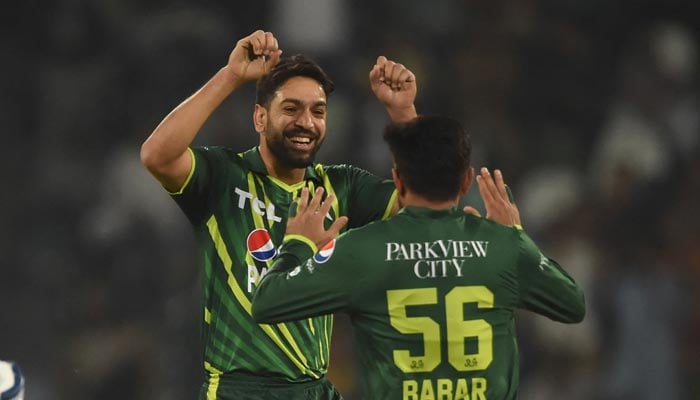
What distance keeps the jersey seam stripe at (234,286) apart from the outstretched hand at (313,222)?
25.8 inches

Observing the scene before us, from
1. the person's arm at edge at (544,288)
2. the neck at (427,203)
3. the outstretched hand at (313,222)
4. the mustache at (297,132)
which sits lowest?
the person's arm at edge at (544,288)

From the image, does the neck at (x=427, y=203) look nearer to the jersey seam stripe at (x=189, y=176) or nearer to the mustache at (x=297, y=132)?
the mustache at (x=297, y=132)

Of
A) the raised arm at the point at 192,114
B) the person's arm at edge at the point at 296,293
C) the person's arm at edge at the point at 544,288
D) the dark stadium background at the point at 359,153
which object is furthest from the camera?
the dark stadium background at the point at 359,153

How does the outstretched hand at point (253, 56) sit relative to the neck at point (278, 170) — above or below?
above

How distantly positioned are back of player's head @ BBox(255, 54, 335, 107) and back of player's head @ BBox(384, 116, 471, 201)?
0.91 m

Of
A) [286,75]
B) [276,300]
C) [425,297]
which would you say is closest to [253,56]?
[286,75]

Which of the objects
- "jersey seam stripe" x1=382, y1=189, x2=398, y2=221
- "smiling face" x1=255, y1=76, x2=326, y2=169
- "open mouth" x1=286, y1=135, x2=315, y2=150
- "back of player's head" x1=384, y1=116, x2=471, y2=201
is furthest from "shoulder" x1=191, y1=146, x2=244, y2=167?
"back of player's head" x1=384, y1=116, x2=471, y2=201

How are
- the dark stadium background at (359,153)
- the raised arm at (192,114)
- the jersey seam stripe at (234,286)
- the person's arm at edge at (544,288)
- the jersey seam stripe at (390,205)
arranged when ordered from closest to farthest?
the person's arm at edge at (544,288) < the raised arm at (192,114) < the jersey seam stripe at (234,286) < the jersey seam stripe at (390,205) < the dark stadium background at (359,153)

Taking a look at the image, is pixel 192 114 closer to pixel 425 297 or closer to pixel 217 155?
pixel 217 155

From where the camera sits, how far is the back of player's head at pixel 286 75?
15.0 feet

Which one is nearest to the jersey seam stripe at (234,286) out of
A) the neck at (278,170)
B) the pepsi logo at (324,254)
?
the neck at (278,170)

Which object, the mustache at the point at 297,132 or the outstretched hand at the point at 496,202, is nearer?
the outstretched hand at the point at 496,202

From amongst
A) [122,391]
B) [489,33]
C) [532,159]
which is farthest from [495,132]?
[122,391]

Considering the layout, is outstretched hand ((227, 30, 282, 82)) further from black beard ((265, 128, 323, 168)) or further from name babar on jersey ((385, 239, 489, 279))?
name babar on jersey ((385, 239, 489, 279))
